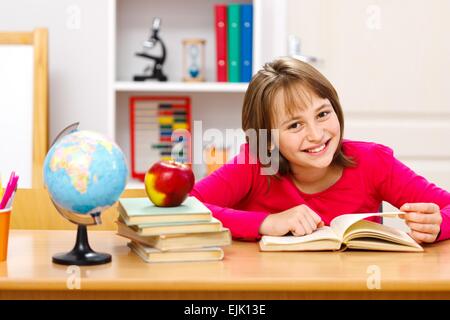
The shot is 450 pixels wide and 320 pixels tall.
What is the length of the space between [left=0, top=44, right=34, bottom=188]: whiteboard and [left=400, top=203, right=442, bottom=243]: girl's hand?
76.9 inches

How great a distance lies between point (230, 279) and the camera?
101cm

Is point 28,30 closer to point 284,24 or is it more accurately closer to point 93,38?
point 93,38

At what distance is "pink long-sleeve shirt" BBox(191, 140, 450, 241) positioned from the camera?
64.6 inches

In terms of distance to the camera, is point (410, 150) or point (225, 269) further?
point (410, 150)

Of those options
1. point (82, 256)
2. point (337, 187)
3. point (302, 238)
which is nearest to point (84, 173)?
point (82, 256)

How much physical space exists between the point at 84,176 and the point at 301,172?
75cm

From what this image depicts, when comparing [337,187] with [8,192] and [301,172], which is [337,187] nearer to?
[301,172]

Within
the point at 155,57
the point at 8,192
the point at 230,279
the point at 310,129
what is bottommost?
the point at 230,279

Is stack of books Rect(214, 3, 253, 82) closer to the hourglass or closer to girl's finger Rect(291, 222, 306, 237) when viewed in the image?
the hourglass

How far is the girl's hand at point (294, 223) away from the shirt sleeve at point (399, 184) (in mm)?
345

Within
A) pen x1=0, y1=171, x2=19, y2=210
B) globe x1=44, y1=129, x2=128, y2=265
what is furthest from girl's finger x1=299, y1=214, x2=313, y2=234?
pen x1=0, y1=171, x2=19, y2=210

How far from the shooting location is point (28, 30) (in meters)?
3.14

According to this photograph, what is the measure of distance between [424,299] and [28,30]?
2.53 meters
